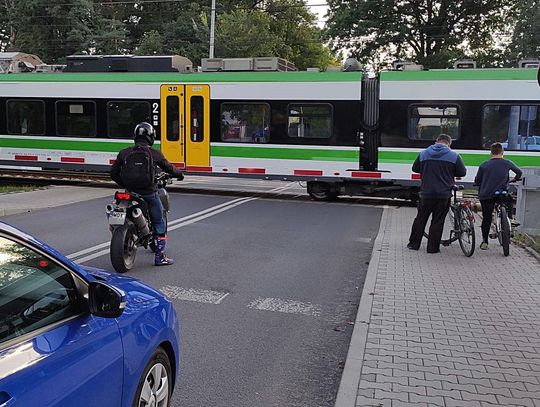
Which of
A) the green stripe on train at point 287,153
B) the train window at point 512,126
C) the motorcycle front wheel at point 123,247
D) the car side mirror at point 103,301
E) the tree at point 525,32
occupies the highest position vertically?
the tree at point 525,32

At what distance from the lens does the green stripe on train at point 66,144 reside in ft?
58.2

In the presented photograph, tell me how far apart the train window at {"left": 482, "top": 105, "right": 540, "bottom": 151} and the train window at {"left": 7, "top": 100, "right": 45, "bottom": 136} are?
13.6 meters

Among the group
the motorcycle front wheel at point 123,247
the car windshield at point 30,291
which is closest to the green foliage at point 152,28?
the motorcycle front wheel at point 123,247

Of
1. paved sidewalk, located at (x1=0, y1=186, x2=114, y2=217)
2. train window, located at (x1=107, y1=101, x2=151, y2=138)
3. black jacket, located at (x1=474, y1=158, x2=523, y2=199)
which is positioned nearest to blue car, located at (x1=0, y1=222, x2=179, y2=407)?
black jacket, located at (x1=474, y1=158, x2=523, y2=199)

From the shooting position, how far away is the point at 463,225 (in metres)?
8.90

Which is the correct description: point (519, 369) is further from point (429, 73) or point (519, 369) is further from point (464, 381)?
point (429, 73)

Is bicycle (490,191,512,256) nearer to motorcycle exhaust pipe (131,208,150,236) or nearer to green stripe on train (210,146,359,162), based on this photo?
motorcycle exhaust pipe (131,208,150,236)

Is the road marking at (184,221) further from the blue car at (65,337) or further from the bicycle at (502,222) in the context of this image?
the bicycle at (502,222)

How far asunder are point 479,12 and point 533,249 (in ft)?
94.0

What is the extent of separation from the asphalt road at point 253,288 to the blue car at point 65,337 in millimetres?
1251

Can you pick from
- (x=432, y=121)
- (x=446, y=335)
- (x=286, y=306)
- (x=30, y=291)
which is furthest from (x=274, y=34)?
Result: (x=30, y=291)

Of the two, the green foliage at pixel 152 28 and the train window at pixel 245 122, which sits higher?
the green foliage at pixel 152 28

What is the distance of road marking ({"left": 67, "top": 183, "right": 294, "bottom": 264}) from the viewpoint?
27.2 feet

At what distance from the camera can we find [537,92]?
13.9 m
